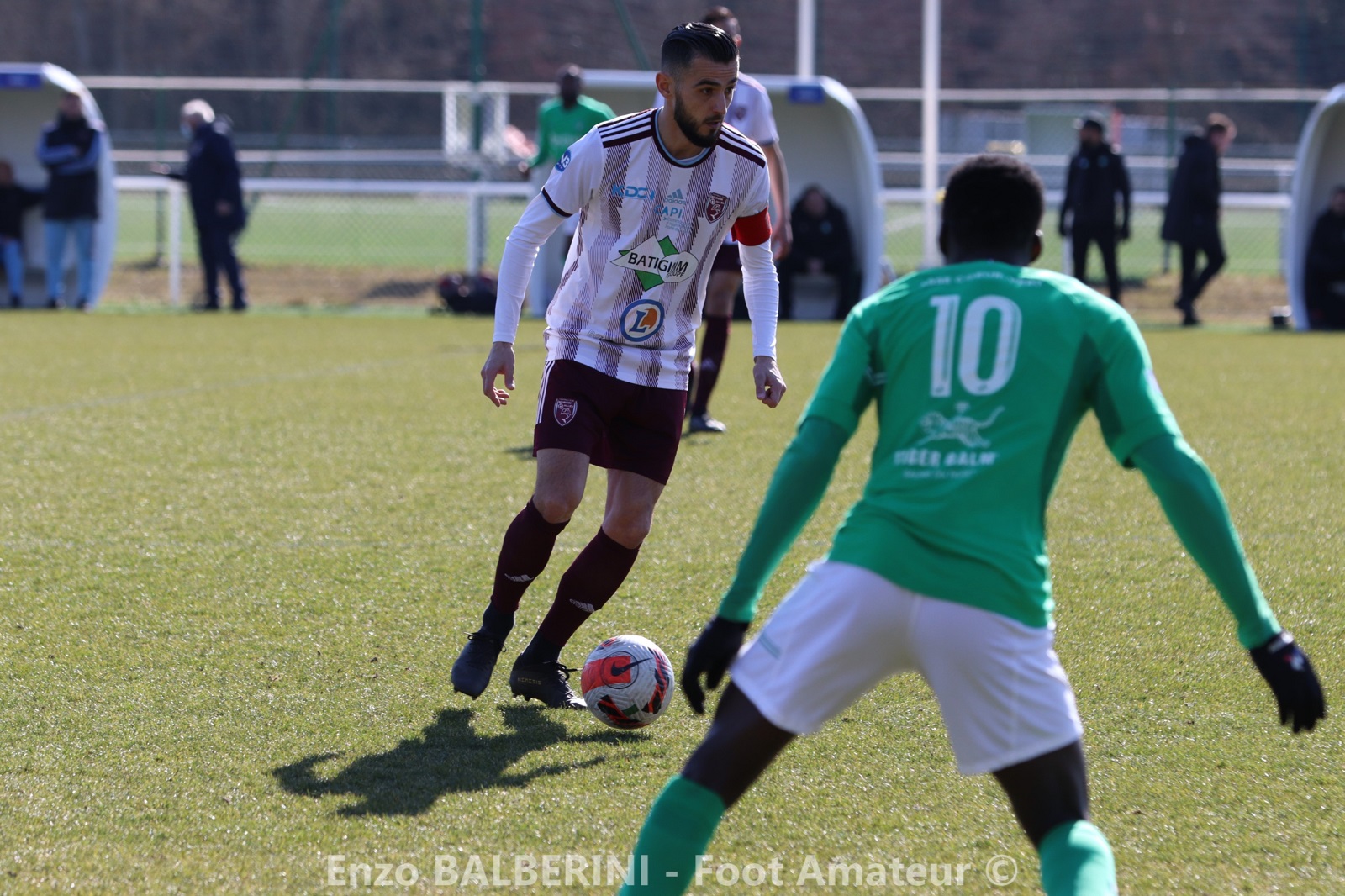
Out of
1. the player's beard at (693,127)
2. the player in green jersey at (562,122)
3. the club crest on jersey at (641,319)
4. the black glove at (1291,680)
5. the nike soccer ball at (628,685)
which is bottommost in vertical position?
the nike soccer ball at (628,685)

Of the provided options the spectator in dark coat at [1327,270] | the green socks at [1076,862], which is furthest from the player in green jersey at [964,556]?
the spectator in dark coat at [1327,270]

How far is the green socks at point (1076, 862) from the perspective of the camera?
2230 mm

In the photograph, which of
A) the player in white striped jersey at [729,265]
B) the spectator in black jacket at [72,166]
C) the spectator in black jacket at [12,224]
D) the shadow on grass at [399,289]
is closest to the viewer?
the player in white striped jersey at [729,265]

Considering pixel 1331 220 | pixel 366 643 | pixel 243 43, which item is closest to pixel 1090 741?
Answer: pixel 366 643

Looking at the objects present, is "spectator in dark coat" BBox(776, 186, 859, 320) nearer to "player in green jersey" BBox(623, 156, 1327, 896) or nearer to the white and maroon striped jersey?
the white and maroon striped jersey

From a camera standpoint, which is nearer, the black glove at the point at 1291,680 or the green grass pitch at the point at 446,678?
the black glove at the point at 1291,680

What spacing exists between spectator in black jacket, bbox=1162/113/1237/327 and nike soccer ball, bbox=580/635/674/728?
12945 millimetres

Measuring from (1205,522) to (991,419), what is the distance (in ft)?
1.15

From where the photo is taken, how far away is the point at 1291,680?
2299mm

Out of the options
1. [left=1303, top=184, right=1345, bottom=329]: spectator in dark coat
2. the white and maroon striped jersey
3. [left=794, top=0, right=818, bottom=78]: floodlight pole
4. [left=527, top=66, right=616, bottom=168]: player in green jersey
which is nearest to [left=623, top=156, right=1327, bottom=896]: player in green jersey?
the white and maroon striped jersey

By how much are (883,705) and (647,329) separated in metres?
1.18

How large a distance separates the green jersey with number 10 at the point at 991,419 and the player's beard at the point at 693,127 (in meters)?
1.59

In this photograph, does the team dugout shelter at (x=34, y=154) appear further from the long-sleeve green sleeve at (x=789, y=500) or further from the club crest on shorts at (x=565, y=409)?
the long-sleeve green sleeve at (x=789, y=500)

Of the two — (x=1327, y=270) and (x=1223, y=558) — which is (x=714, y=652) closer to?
(x=1223, y=558)
